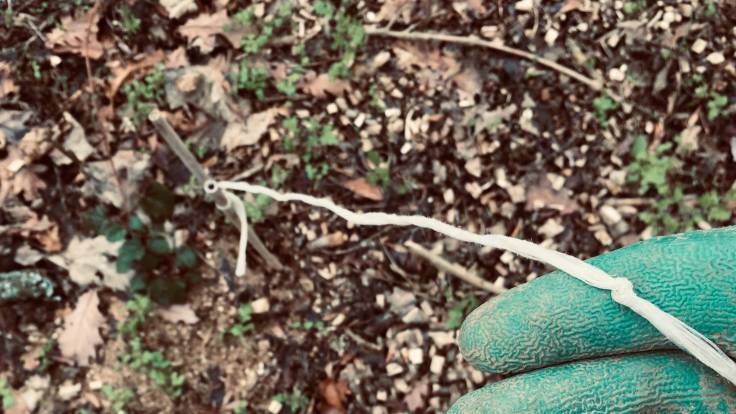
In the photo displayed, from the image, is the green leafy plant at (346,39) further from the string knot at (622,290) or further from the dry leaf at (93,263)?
the string knot at (622,290)

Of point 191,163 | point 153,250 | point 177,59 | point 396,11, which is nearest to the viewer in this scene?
point 191,163

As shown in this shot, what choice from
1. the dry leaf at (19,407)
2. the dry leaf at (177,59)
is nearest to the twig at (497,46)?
the dry leaf at (177,59)

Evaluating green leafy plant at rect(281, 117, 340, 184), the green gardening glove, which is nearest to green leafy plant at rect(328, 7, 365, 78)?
green leafy plant at rect(281, 117, 340, 184)

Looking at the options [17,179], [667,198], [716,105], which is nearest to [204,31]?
[17,179]

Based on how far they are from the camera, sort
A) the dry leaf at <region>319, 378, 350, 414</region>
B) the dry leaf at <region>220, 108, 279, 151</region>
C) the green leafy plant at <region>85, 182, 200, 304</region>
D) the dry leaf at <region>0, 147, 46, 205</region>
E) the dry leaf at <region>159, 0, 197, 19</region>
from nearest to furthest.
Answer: the green leafy plant at <region>85, 182, 200, 304</region>, the dry leaf at <region>319, 378, 350, 414</region>, the dry leaf at <region>0, 147, 46, 205</region>, the dry leaf at <region>220, 108, 279, 151</region>, the dry leaf at <region>159, 0, 197, 19</region>

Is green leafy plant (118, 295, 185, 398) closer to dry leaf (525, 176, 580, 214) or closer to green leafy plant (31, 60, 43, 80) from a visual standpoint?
green leafy plant (31, 60, 43, 80)

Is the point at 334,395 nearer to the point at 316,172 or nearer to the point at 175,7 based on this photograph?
the point at 316,172
